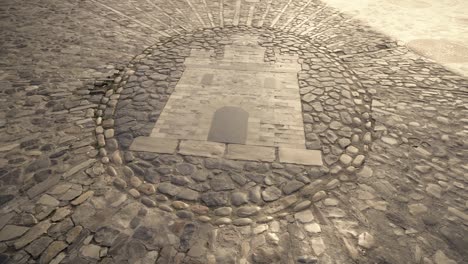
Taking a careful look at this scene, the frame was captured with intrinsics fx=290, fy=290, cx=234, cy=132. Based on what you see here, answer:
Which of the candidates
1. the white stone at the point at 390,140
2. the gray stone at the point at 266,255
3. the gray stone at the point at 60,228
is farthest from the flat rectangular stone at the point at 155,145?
the white stone at the point at 390,140

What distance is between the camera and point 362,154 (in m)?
4.74

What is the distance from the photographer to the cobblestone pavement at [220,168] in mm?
3482

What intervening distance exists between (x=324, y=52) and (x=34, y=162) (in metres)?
6.91

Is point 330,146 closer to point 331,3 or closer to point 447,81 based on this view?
point 447,81

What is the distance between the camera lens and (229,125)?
534 cm

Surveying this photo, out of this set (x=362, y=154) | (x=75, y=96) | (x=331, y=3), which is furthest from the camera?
(x=331, y=3)

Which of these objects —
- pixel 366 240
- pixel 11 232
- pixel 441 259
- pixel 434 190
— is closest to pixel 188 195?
pixel 11 232

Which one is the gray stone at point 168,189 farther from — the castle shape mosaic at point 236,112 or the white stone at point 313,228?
the white stone at point 313,228

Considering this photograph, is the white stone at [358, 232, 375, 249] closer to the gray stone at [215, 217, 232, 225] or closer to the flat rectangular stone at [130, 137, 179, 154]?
the gray stone at [215, 217, 232, 225]

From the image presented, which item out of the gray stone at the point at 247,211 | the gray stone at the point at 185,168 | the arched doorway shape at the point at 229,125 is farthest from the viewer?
the arched doorway shape at the point at 229,125

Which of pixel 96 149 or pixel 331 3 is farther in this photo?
pixel 331 3

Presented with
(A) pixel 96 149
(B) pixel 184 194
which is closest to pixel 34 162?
(A) pixel 96 149

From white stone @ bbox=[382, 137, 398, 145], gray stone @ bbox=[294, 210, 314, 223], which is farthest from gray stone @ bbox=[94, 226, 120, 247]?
white stone @ bbox=[382, 137, 398, 145]

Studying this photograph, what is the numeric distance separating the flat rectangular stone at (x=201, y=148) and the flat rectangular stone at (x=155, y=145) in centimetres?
15
